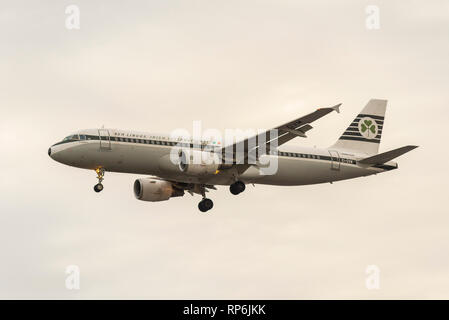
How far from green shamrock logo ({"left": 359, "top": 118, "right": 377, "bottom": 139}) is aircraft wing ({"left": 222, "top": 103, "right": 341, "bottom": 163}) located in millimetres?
11653

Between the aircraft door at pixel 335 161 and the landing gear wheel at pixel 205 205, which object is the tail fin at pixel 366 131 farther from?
the landing gear wheel at pixel 205 205

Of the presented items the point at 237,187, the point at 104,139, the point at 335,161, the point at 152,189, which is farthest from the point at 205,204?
the point at 104,139

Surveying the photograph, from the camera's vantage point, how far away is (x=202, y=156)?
57.8m

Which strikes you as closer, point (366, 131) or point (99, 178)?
point (99, 178)

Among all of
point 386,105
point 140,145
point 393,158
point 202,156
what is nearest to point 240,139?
point 202,156

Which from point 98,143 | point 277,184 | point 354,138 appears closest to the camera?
point 98,143

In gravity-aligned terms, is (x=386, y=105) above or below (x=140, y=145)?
above

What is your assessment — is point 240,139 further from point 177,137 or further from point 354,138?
point 354,138

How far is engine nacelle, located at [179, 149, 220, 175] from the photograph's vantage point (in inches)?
2254

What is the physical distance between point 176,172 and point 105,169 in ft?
14.4

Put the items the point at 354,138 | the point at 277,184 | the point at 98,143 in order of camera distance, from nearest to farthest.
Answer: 1. the point at 98,143
2. the point at 277,184
3. the point at 354,138

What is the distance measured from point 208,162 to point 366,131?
15.4 meters

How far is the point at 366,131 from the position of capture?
68.0 m

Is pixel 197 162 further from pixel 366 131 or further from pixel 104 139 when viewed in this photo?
pixel 366 131
